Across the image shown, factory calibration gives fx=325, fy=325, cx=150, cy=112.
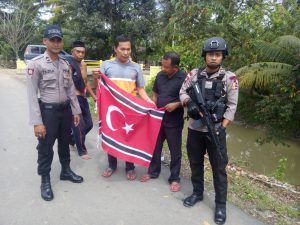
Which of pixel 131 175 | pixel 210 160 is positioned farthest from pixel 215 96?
pixel 131 175

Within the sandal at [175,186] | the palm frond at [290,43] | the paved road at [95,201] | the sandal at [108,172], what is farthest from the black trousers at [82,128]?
the palm frond at [290,43]

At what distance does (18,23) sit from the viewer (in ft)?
97.3

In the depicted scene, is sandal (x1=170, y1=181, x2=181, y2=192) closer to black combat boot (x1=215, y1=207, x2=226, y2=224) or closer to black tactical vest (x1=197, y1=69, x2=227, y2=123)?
black combat boot (x1=215, y1=207, x2=226, y2=224)

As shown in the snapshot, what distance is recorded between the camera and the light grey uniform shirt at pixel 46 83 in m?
3.54

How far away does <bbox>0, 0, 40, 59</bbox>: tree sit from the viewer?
97.1 ft

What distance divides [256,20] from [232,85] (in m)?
6.51

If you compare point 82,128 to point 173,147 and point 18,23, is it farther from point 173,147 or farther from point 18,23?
point 18,23

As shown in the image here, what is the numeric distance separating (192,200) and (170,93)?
49.9 inches

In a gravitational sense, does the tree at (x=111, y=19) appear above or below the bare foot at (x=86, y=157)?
above

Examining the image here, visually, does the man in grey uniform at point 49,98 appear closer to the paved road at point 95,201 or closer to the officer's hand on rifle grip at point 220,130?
the paved road at point 95,201

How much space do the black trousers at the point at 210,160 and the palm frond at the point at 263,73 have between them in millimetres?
5074

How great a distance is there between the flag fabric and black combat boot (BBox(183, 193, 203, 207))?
72 centimetres

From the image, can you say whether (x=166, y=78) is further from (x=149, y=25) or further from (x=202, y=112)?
(x=149, y=25)

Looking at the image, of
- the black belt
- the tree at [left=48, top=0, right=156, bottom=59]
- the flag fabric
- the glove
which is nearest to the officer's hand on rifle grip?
the glove
